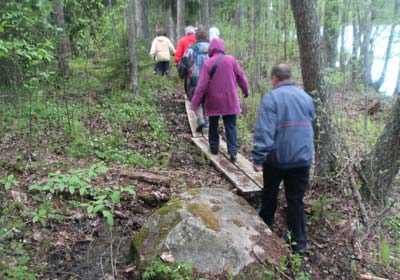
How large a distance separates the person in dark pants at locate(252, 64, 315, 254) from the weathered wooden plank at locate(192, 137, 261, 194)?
0.92 metres

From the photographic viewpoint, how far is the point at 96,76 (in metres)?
10.6

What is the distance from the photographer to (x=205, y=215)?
4.11 meters

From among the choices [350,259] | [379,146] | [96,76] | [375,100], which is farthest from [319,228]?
[375,100]

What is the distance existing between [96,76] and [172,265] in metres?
8.30

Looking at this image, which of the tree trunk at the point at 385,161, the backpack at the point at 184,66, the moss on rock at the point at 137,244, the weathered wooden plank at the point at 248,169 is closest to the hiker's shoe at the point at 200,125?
the weathered wooden plank at the point at 248,169

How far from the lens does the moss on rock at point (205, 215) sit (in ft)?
13.0

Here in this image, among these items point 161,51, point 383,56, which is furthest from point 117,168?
point 383,56

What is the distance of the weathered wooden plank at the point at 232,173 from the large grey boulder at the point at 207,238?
0.77 m

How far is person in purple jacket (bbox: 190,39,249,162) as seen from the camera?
604 cm

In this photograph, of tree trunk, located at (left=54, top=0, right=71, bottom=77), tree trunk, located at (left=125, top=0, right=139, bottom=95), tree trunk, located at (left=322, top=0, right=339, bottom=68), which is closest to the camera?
tree trunk, located at (left=54, top=0, right=71, bottom=77)

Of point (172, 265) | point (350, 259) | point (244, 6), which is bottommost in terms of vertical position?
point (350, 259)

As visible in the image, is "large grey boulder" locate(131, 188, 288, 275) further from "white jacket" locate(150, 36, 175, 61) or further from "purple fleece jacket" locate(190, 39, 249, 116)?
"white jacket" locate(150, 36, 175, 61)

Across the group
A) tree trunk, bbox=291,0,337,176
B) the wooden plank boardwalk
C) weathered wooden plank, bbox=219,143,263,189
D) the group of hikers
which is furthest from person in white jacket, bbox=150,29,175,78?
the group of hikers

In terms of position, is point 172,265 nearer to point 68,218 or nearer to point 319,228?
point 68,218
